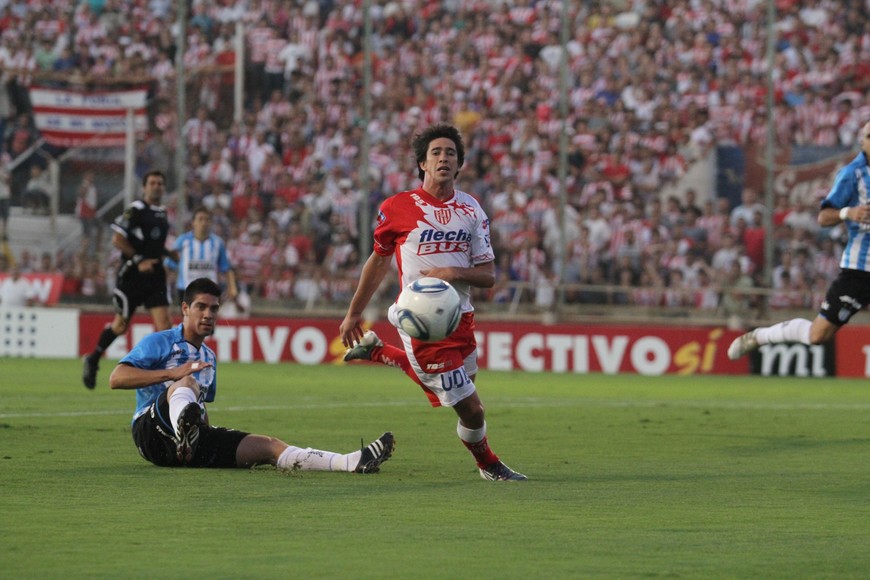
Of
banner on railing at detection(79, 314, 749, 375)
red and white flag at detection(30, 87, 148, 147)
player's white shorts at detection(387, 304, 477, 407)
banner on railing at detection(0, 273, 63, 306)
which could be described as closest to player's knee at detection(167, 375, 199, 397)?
player's white shorts at detection(387, 304, 477, 407)

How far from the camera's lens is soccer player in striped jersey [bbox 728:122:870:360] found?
1118cm

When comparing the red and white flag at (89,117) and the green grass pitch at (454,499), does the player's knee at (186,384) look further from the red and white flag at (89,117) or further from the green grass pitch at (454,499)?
the red and white flag at (89,117)

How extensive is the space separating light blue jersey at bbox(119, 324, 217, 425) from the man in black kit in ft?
25.3

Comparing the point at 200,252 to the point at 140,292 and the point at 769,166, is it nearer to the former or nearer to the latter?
the point at 140,292

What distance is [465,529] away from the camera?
678cm

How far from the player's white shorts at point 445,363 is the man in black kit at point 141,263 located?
28.0 ft

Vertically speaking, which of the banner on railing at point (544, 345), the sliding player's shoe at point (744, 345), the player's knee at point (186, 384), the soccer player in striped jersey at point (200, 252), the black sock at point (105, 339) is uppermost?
the soccer player in striped jersey at point (200, 252)

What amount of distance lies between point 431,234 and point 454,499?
1583 millimetres

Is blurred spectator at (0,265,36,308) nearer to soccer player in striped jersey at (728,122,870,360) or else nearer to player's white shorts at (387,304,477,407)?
soccer player in striped jersey at (728,122,870,360)

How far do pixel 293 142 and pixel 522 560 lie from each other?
19.8 m

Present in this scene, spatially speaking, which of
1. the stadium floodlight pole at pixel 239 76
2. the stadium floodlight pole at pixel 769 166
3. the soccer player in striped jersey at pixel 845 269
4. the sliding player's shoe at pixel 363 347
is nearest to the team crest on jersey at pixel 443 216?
the sliding player's shoe at pixel 363 347

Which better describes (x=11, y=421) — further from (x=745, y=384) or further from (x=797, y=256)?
(x=797, y=256)

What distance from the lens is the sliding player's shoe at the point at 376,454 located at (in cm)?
899

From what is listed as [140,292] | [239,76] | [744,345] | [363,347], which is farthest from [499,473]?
[239,76]
